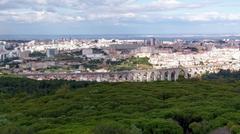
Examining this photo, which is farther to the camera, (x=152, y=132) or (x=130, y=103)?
(x=130, y=103)

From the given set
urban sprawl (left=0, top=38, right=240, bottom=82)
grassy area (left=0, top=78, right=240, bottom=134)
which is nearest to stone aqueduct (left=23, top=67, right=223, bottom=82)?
urban sprawl (left=0, top=38, right=240, bottom=82)

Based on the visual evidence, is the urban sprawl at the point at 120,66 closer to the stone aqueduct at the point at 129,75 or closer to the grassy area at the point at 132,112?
the stone aqueduct at the point at 129,75

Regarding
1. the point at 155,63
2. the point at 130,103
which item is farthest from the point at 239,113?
the point at 155,63

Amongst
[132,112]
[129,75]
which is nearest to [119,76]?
[129,75]

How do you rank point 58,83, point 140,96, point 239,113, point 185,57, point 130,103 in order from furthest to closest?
point 185,57, point 58,83, point 140,96, point 130,103, point 239,113

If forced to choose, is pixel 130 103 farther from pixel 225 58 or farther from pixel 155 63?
pixel 225 58

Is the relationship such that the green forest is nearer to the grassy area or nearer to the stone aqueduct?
the grassy area
